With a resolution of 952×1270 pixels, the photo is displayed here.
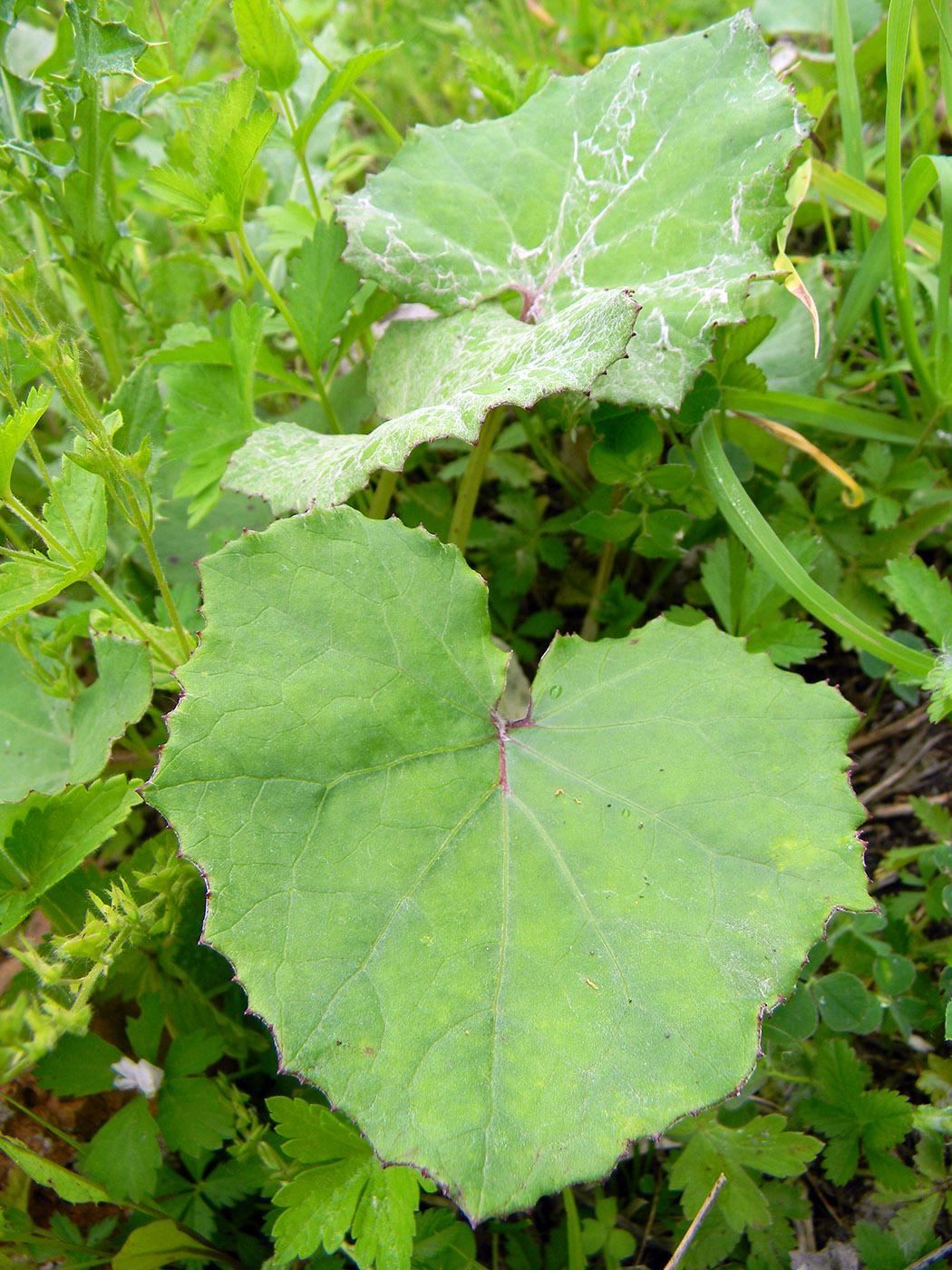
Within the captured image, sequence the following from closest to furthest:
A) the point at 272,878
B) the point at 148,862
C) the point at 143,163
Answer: the point at 272,878
the point at 148,862
the point at 143,163

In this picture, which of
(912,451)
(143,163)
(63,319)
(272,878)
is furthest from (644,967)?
(143,163)

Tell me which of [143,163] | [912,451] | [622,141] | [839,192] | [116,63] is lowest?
[912,451]

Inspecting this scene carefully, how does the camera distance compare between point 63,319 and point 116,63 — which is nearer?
point 116,63

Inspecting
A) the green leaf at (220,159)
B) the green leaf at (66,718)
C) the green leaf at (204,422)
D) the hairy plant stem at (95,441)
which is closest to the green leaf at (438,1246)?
→ the green leaf at (66,718)

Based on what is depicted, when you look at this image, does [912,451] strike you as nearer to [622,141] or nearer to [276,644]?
[622,141]

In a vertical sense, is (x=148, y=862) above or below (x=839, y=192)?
below

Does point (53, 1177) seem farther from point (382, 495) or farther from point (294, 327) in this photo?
point (294, 327)

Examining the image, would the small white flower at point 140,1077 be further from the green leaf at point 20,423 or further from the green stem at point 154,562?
the green leaf at point 20,423
